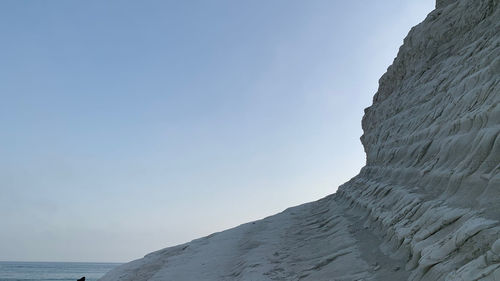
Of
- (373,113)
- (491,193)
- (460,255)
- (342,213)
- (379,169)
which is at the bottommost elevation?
(460,255)

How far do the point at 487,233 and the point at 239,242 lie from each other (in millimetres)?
9143

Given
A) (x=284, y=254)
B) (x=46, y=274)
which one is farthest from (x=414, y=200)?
(x=46, y=274)

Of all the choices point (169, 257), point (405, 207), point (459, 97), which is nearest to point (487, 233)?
point (405, 207)

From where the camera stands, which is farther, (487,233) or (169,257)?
(169,257)

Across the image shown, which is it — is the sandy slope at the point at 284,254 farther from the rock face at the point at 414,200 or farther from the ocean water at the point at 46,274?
the ocean water at the point at 46,274

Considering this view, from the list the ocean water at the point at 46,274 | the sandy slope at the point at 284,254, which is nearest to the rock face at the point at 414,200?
the sandy slope at the point at 284,254

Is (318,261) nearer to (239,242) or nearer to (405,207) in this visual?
(405,207)

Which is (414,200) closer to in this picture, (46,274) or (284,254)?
(284,254)

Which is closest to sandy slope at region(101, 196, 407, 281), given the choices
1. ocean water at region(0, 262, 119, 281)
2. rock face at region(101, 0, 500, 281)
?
rock face at region(101, 0, 500, 281)

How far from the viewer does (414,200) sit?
6352 millimetres

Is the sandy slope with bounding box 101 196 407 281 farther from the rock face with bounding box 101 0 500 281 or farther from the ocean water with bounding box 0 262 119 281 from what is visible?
the ocean water with bounding box 0 262 119 281

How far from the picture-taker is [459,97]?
7035mm

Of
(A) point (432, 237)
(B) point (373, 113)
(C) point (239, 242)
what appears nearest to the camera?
(A) point (432, 237)

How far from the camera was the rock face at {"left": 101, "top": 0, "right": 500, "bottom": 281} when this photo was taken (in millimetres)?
4496
